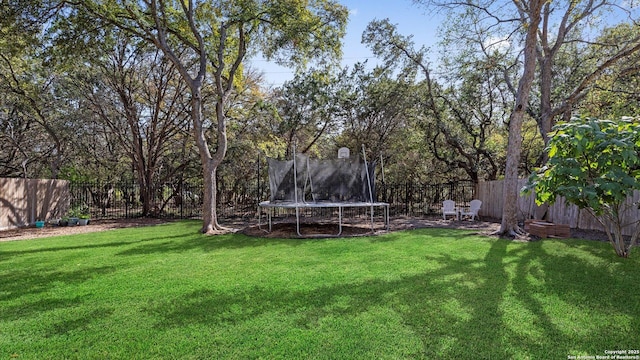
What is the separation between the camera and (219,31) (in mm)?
10703

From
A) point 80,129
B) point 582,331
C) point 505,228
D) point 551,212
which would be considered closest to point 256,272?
point 582,331

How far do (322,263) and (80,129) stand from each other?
14557 mm

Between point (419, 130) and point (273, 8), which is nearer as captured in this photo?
point (273, 8)

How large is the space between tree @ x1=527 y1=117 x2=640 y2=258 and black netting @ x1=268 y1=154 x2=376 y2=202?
554cm

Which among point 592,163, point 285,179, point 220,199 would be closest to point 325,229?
point 285,179

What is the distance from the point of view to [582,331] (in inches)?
113

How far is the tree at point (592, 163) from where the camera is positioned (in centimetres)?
420

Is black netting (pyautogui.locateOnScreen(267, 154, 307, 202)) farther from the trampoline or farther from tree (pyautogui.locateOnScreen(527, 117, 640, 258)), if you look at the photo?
tree (pyautogui.locateOnScreen(527, 117, 640, 258))

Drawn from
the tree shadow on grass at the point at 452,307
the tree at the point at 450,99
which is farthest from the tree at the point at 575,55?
the tree shadow on grass at the point at 452,307

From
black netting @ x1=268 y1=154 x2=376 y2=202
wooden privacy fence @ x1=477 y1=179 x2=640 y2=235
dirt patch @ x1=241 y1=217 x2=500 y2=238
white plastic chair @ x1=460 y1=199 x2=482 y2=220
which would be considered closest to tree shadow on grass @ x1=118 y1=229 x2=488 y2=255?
dirt patch @ x1=241 y1=217 x2=500 y2=238

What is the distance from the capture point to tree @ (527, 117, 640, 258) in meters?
4.20

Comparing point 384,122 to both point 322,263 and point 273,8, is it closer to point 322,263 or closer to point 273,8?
point 273,8

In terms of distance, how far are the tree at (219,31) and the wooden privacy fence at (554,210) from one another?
7.82 m

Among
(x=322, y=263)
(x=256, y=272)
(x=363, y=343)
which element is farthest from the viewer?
(x=322, y=263)
